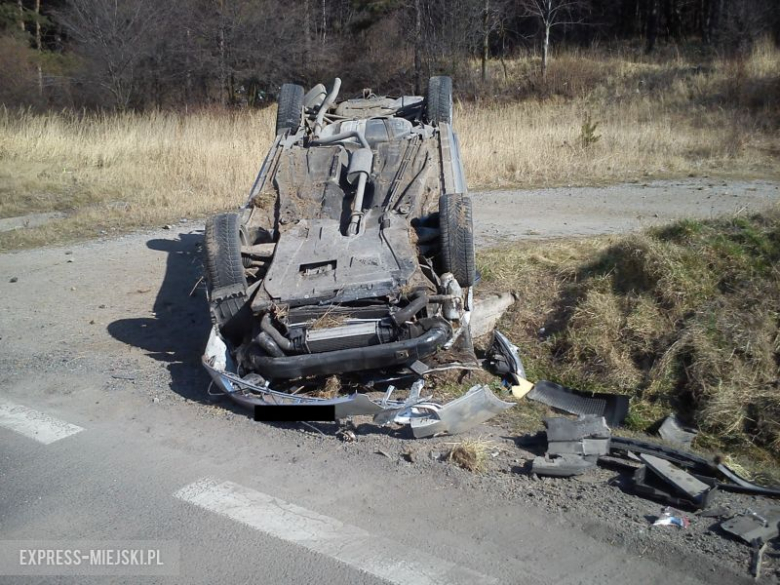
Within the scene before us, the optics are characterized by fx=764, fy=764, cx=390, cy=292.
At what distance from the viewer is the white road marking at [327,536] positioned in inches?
137

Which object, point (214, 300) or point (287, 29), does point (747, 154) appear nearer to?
point (214, 300)

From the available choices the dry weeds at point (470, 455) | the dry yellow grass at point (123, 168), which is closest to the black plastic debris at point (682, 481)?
the dry weeds at point (470, 455)

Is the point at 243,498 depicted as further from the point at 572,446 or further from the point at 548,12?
the point at 548,12

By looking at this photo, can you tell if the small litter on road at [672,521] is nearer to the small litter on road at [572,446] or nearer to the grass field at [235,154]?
the small litter on road at [572,446]

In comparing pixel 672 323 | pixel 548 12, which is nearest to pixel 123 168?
pixel 672 323

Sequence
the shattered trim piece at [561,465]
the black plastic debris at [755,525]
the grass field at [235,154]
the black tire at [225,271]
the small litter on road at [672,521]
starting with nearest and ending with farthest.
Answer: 1. the black plastic debris at [755,525]
2. the small litter on road at [672,521]
3. the shattered trim piece at [561,465]
4. the black tire at [225,271]
5. the grass field at [235,154]

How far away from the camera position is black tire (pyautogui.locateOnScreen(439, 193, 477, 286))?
6188 mm

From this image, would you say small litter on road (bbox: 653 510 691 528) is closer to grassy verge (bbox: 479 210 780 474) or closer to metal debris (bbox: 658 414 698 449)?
metal debris (bbox: 658 414 698 449)

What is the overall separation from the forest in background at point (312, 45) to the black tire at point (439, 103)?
16.1 meters

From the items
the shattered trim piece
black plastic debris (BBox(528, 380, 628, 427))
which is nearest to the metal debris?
black plastic debris (BBox(528, 380, 628, 427))

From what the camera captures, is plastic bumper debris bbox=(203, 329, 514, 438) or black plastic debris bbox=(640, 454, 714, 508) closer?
black plastic debris bbox=(640, 454, 714, 508)

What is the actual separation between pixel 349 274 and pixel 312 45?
976 inches

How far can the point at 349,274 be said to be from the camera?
5.98 metres

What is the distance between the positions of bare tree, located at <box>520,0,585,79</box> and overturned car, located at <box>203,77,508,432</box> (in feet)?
62.3
